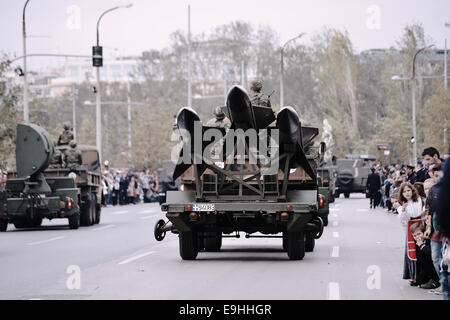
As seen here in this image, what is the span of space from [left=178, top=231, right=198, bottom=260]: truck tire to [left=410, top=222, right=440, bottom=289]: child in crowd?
5.09 metres

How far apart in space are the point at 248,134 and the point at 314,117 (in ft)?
215

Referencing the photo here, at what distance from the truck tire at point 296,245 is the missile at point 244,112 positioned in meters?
1.97

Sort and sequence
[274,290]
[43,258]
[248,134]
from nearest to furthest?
1. [274,290]
2. [248,134]
3. [43,258]

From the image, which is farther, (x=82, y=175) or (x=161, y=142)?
(x=161, y=142)

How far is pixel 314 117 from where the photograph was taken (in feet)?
272

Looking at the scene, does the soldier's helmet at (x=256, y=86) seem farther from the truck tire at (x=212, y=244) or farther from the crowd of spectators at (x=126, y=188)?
the crowd of spectators at (x=126, y=188)

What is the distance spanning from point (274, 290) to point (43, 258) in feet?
23.9

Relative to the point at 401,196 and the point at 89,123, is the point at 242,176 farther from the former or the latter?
the point at 89,123

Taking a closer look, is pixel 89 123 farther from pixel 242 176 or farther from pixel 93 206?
pixel 242 176

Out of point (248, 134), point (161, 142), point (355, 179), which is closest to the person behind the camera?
point (248, 134)

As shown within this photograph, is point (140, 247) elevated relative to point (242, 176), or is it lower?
lower

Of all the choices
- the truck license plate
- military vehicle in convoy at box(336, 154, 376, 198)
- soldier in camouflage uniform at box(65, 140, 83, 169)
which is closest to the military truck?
soldier in camouflage uniform at box(65, 140, 83, 169)

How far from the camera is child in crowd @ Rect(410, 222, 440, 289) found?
1380cm
